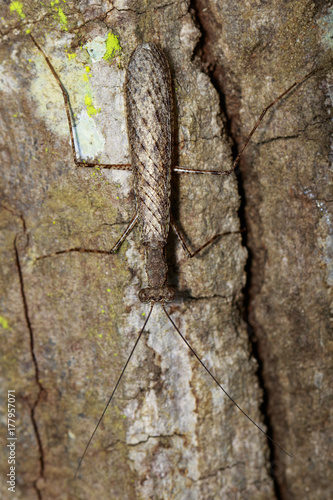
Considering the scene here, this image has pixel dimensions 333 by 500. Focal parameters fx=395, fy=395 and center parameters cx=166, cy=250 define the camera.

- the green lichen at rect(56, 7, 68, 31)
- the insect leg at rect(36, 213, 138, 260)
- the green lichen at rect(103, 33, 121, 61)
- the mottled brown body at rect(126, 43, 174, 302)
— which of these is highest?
the green lichen at rect(56, 7, 68, 31)

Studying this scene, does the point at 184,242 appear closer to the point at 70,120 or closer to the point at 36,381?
the point at 70,120

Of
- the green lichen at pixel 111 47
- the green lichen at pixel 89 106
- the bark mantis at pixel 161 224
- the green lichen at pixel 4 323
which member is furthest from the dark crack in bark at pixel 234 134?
the green lichen at pixel 4 323

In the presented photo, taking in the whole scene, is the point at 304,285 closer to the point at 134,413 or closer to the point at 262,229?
the point at 262,229

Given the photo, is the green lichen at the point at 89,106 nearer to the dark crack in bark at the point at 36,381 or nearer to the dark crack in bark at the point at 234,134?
the dark crack in bark at the point at 234,134

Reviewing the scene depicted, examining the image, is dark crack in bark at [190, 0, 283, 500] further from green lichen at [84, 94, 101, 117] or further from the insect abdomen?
green lichen at [84, 94, 101, 117]

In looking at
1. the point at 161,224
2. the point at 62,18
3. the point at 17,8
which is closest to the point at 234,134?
the point at 161,224

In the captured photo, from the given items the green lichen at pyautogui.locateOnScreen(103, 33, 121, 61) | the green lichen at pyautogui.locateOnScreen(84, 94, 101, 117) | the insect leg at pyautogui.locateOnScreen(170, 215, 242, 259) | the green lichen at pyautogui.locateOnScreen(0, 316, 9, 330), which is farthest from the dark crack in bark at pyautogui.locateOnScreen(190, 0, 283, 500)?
the green lichen at pyautogui.locateOnScreen(0, 316, 9, 330)

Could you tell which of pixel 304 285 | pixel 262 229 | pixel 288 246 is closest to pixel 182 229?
pixel 262 229
